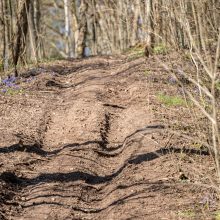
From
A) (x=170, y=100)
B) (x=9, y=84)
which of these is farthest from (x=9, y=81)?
(x=170, y=100)

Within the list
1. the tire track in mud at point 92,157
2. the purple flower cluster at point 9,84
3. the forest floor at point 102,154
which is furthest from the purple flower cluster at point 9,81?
the tire track in mud at point 92,157

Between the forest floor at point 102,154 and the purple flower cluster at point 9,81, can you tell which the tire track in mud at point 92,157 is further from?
the purple flower cluster at point 9,81

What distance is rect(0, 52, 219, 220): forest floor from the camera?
822 centimetres

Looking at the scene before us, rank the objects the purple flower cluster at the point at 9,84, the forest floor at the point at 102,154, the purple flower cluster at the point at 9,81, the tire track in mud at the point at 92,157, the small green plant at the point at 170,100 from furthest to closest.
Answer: the purple flower cluster at the point at 9,81
the purple flower cluster at the point at 9,84
the small green plant at the point at 170,100
the tire track in mud at the point at 92,157
the forest floor at the point at 102,154

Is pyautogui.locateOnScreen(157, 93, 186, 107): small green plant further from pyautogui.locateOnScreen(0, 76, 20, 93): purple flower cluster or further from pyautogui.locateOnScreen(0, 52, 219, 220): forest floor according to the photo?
pyautogui.locateOnScreen(0, 76, 20, 93): purple flower cluster

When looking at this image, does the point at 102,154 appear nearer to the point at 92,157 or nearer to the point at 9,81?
the point at 92,157

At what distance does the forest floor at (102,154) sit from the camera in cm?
822

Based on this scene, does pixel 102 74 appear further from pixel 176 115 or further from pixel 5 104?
pixel 176 115

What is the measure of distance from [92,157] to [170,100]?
3509 mm

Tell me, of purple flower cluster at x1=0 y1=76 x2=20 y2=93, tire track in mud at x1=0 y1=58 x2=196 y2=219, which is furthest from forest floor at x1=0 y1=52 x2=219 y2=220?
purple flower cluster at x1=0 y1=76 x2=20 y2=93

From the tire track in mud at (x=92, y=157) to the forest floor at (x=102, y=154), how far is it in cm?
2

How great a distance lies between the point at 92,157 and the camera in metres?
10.7

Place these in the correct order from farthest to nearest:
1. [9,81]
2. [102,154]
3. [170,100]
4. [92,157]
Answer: [9,81] → [170,100] → [102,154] → [92,157]

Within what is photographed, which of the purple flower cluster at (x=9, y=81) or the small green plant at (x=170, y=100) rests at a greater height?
the purple flower cluster at (x=9, y=81)
